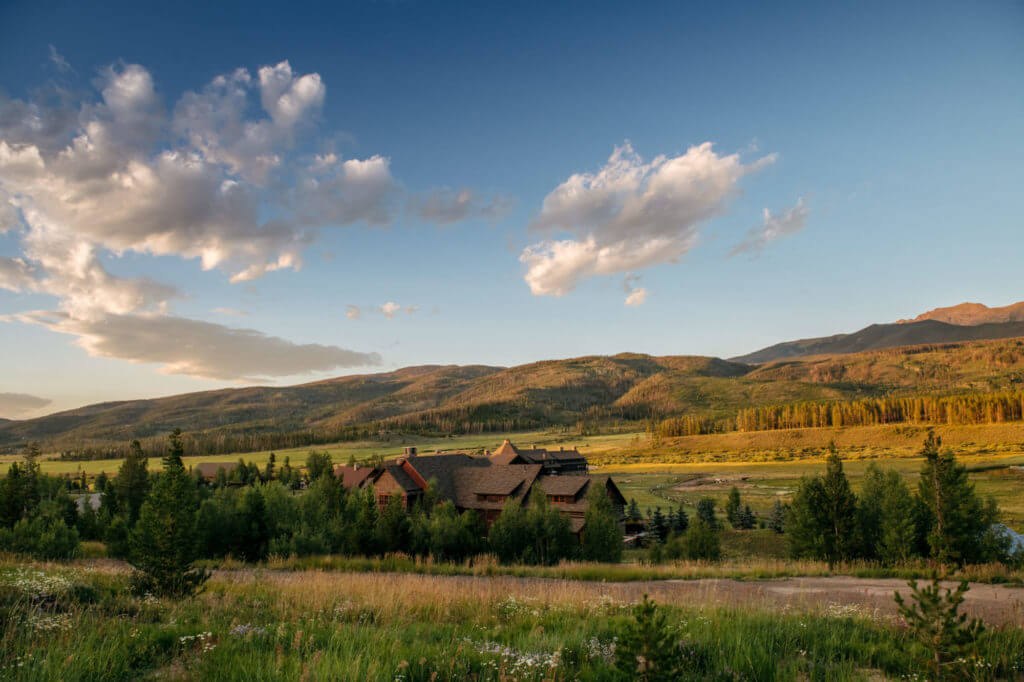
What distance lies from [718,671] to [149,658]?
24.3 ft

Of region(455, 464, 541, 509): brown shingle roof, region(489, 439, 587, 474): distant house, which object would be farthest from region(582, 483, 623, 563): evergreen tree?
region(489, 439, 587, 474): distant house

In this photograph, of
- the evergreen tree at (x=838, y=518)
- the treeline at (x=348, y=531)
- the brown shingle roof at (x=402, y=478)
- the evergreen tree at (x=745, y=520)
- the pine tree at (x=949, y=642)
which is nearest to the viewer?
the pine tree at (x=949, y=642)

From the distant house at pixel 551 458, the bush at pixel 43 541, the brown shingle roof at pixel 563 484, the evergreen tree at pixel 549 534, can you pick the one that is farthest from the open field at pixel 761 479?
the bush at pixel 43 541

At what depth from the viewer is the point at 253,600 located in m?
10.5

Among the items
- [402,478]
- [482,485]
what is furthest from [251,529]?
[482,485]

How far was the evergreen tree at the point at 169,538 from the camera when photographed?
12.9 meters

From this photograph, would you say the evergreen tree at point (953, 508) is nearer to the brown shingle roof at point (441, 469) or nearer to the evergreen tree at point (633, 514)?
the evergreen tree at point (633, 514)

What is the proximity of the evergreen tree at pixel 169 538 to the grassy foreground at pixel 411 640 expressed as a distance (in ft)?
7.96

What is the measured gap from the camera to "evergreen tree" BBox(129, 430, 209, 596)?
12.9 metres

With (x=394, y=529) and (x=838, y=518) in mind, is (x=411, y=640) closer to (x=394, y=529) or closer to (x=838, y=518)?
(x=394, y=529)

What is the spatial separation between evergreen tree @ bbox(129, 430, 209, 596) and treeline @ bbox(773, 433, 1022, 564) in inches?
1035

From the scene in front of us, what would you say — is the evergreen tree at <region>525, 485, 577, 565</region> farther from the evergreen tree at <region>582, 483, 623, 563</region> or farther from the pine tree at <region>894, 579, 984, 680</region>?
the pine tree at <region>894, 579, 984, 680</region>

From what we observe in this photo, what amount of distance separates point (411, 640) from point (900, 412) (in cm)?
20493

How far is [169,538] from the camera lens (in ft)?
43.4
